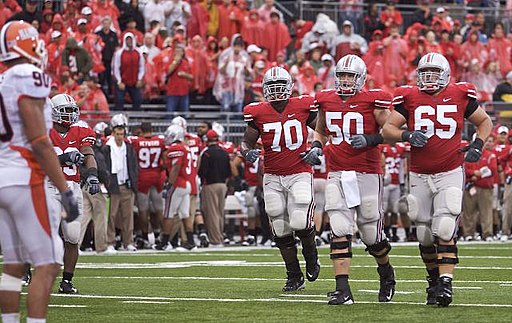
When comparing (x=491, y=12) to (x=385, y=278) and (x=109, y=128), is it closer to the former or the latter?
(x=109, y=128)

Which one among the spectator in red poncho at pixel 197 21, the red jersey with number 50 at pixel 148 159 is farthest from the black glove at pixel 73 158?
the spectator in red poncho at pixel 197 21

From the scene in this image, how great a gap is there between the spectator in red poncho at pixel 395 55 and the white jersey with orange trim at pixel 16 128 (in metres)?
18.1

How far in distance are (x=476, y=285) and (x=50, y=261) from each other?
5562 mm

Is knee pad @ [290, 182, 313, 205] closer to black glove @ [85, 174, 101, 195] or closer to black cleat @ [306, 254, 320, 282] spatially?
black cleat @ [306, 254, 320, 282]

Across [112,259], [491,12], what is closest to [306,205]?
[112,259]

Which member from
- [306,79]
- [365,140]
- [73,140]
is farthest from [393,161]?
[365,140]

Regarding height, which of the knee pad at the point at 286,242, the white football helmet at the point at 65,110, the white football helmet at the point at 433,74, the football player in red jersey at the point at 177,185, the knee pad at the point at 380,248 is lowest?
the football player in red jersey at the point at 177,185

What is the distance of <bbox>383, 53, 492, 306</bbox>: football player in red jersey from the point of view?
10.0 m

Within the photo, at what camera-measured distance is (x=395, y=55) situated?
995 inches

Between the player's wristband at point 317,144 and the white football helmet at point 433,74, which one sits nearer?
the white football helmet at point 433,74

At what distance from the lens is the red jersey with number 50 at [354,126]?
10492mm

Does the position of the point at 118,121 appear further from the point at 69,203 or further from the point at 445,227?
the point at 69,203

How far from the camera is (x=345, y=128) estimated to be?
34.6 feet

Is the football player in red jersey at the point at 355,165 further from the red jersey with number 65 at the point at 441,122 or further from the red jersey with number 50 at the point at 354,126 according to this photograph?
the red jersey with number 65 at the point at 441,122
